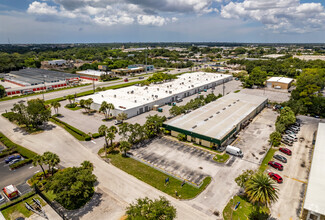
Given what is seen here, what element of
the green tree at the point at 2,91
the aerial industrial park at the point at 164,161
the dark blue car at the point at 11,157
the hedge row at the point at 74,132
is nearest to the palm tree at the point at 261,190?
the aerial industrial park at the point at 164,161

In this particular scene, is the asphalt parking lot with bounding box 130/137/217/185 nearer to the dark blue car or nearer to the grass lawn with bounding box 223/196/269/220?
the grass lawn with bounding box 223/196/269/220

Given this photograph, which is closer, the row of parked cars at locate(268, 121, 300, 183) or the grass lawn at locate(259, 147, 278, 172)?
the row of parked cars at locate(268, 121, 300, 183)

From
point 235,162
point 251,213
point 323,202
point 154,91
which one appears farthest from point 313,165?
point 154,91

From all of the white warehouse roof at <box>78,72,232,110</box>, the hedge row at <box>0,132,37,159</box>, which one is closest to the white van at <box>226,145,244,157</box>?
the white warehouse roof at <box>78,72,232,110</box>

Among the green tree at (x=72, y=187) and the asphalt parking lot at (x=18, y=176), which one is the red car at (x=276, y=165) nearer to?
the green tree at (x=72, y=187)

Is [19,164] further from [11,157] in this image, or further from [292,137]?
[292,137]
